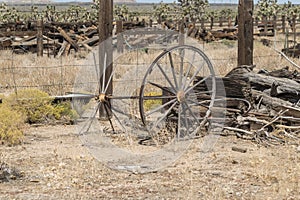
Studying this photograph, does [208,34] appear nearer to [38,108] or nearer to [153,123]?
[38,108]

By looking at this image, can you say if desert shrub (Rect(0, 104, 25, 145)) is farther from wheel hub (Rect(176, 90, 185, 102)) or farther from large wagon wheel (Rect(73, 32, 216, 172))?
wheel hub (Rect(176, 90, 185, 102))

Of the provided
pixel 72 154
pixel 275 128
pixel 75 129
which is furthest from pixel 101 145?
pixel 275 128

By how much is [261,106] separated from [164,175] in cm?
282

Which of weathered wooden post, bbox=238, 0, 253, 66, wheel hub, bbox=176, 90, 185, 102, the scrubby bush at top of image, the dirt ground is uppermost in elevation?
weathered wooden post, bbox=238, 0, 253, 66

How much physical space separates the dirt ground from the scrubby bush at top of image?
1.46 meters

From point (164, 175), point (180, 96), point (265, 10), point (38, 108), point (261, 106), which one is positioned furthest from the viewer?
point (265, 10)

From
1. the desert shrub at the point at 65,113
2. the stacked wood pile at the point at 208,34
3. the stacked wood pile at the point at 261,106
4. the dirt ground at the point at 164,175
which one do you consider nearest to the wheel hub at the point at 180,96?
the dirt ground at the point at 164,175

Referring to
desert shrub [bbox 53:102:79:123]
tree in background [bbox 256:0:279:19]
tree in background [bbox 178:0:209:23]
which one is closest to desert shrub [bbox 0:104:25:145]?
desert shrub [bbox 53:102:79:123]

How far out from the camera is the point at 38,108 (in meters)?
9.23

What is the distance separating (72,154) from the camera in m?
7.12

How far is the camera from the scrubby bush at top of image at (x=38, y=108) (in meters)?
9.06

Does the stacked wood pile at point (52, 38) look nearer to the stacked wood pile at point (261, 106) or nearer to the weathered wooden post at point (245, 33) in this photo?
the weathered wooden post at point (245, 33)

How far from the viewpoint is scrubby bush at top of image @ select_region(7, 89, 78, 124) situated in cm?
906

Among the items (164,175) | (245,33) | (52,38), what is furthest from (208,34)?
(164,175)
